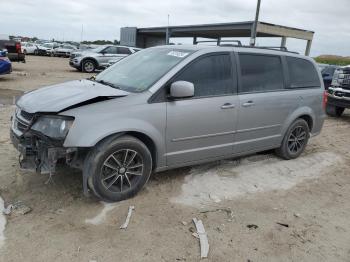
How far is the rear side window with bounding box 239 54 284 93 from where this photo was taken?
5035 millimetres

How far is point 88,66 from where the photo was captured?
20219 millimetres

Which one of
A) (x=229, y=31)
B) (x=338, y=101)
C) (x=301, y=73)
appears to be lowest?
(x=338, y=101)

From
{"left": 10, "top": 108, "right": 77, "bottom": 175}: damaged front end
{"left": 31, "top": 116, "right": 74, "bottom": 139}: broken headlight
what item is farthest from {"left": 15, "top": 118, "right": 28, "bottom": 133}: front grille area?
{"left": 31, "top": 116, "right": 74, "bottom": 139}: broken headlight

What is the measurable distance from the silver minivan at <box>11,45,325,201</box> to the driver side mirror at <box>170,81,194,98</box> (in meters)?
0.01

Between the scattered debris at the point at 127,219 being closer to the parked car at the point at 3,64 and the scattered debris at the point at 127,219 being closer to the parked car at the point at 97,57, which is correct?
the parked car at the point at 3,64

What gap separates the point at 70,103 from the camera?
12.3 feet

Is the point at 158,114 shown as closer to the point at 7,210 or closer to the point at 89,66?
the point at 7,210

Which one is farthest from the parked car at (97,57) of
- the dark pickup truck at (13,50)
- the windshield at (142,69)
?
the windshield at (142,69)

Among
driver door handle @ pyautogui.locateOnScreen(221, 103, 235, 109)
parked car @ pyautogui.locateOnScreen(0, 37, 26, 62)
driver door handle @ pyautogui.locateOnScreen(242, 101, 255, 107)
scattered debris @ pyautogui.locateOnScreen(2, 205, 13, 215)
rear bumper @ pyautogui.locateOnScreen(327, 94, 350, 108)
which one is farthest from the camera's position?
parked car @ pyautogui.locateOnScreen(0, 37, 26, 62)

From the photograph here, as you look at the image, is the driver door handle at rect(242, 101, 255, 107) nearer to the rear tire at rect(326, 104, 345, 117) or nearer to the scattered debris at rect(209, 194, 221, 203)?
the scattered debris at rect(209, 194, 221, 203)

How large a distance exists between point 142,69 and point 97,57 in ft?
54.0

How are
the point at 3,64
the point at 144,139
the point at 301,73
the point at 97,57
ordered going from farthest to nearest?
the point at 97,57
the point at 3,64
the point at 301,73
the point at 144,139

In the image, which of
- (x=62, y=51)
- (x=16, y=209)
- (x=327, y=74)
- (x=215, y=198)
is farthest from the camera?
(x=62, y=51)

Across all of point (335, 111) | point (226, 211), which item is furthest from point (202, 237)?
point (335, 111)
